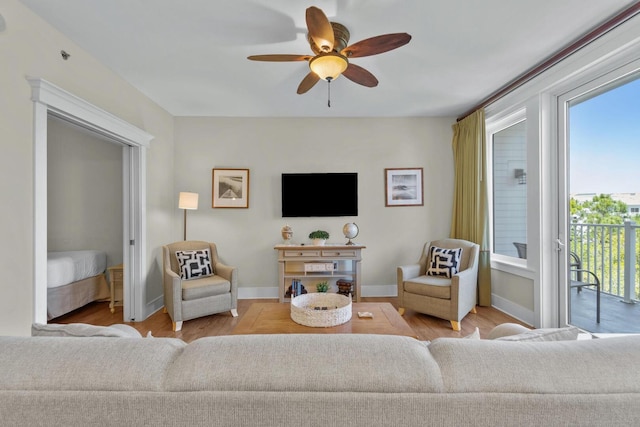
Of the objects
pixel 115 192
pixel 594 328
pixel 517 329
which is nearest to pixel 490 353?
pixel 517 329

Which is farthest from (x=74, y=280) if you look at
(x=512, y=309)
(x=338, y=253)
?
(x=512, y=309)

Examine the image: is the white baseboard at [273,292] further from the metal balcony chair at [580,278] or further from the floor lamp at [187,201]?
the metal balcony chair at [580,278]

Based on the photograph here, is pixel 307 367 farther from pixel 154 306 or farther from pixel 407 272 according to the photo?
pixel 154 306

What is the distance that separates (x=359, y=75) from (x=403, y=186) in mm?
2123

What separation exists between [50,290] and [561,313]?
5.14m

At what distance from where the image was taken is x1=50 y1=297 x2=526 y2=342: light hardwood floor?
2.93 metres

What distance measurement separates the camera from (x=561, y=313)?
9.11ft

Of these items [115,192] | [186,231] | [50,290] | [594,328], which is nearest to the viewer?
[594,328]

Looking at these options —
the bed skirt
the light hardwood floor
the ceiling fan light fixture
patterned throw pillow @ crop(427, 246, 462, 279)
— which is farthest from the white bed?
patterned throw pillow @ crop(427, 246, 462, 279)

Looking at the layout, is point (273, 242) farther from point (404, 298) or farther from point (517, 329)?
point (517, 329)

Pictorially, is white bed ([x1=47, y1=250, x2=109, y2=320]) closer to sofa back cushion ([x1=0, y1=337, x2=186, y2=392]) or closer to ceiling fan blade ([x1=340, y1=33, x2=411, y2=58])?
sofa back cushion ([x1=0, y1=337, x2=186, y2=392])

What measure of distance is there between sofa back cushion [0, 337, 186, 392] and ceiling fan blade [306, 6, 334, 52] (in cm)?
177

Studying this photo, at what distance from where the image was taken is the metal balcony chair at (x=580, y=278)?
2496 mm

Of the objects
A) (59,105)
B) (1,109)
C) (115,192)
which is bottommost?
(115,192)
